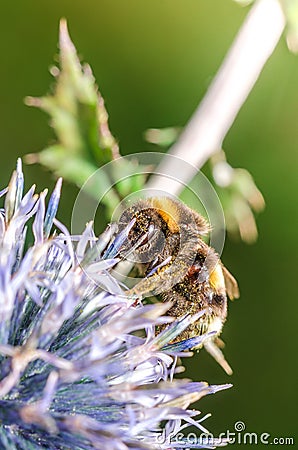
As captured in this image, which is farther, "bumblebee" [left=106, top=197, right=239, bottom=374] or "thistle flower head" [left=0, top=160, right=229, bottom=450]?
"bumblebee" [left=106, top=197, right=239, bottom=374]

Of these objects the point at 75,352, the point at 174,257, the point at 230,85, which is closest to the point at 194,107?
the point at 230,85

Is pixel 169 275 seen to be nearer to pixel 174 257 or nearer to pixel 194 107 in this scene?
pixel 174 257

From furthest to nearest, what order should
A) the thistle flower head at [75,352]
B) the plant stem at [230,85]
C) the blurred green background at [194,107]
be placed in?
the blurred green background at [194,107]
the plant stem at [230,85]
the thistle flower head at [75,352]

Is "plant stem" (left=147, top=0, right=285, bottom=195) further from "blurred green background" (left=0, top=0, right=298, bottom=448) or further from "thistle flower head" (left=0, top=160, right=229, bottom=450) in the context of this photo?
"thistle flower head" (left=0, top=160, right=229, bottom=450)

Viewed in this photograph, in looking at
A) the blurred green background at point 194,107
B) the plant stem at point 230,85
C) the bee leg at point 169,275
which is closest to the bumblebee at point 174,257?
the bee leg at point 169,275

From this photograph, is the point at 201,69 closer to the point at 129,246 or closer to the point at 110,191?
the point at 110,191

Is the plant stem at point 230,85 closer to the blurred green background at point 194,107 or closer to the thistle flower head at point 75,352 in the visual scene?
the blurred green background at point 194,107

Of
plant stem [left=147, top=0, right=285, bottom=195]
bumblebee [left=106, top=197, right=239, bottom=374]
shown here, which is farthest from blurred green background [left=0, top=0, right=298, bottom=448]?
bumblebee [left=106, top=197, right=239, bottom=374]
